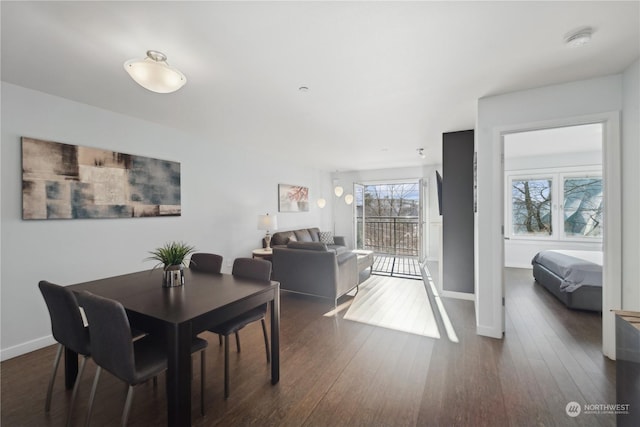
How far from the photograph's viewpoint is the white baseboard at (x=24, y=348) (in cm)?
233

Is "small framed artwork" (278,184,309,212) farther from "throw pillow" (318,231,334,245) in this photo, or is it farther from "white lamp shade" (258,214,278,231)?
"white lamp shade" (258,214,278,231)

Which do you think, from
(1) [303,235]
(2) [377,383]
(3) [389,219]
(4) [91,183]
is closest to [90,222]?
(4) [91,183]

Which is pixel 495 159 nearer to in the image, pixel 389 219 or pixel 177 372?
pixel 177 372

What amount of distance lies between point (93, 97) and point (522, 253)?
798cm

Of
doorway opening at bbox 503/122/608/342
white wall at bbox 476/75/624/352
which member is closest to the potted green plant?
white wall at bbox 476/75/624/352

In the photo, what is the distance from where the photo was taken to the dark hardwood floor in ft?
5.46

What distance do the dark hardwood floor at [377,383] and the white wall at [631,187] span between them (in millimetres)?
700

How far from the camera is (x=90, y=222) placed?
2842mm

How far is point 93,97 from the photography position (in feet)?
8.71

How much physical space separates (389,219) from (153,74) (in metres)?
6.86

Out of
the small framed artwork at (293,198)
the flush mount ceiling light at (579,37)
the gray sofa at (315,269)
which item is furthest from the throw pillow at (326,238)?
the flush mount ceiling light at (579,37)

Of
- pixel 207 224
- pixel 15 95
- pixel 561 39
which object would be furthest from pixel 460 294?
pixel 15 95

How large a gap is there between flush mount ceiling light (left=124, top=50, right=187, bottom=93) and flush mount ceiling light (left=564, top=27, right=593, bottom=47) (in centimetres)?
265

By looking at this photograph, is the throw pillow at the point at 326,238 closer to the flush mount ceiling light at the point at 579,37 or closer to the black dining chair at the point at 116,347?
the black dining chair at the point at 116,347
